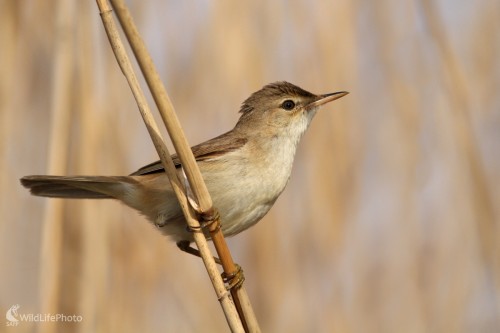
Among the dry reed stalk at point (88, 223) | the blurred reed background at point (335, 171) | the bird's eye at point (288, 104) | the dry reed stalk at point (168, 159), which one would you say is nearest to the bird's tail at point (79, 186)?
the dry reed stalk at point (88, 223)

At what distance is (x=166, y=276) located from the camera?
3.37 meters

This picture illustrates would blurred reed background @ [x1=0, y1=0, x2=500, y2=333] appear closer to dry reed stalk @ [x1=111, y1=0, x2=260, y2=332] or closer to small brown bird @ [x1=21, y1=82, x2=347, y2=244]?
small brown bird @ [x1=21, y1=82, x2=347, y2=244]

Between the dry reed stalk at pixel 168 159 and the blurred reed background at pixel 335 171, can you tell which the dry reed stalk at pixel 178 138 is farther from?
the blurred reed background at pixel 335 171

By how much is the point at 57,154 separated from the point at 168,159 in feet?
2.82

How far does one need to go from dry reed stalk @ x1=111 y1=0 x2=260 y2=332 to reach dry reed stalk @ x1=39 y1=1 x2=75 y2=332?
2.57ft

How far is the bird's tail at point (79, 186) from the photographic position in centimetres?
259

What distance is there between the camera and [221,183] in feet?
8.83

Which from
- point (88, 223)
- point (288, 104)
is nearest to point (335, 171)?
point (288, 104)

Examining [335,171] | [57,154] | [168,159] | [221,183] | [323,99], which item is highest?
[57,154]

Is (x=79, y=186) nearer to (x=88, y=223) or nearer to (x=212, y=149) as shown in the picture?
(x=88, y=223)

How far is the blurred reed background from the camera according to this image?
10.4ft

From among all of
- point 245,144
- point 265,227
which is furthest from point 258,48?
point 265,227

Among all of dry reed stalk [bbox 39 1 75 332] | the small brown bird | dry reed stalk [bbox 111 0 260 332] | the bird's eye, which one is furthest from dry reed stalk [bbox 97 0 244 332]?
the bird's eye

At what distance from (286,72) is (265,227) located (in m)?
0.83
